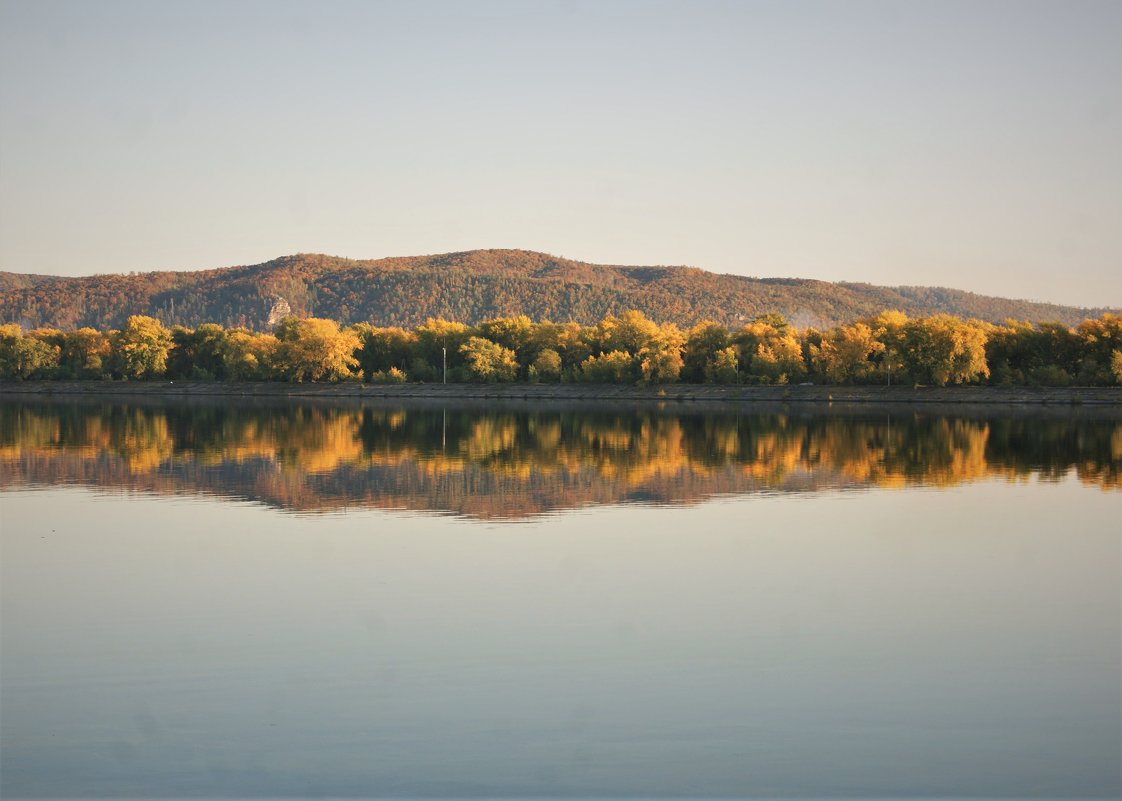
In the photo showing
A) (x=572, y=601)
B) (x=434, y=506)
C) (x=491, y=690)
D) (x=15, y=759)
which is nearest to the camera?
(x=15, y=759)

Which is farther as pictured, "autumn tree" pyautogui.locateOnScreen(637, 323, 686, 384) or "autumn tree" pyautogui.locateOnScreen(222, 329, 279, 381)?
"autumn tree" pyautogui.locateOnScreen(222, 329, 279, 381)

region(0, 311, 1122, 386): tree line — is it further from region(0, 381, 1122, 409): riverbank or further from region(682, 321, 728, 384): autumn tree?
region(0, 381, 1122, 409): riverbank

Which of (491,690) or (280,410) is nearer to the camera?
(491,690)

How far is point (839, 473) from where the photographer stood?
2842 cm

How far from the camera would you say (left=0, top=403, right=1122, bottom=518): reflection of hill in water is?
79.4 ft

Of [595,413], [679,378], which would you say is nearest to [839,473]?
[595,413]

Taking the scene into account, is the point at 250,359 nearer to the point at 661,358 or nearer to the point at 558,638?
the point at 661,358

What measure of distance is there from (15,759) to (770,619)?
7.10 meters

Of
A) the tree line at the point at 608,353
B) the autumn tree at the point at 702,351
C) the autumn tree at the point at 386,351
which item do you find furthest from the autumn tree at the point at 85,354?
the autumn tree at the point at 702,351

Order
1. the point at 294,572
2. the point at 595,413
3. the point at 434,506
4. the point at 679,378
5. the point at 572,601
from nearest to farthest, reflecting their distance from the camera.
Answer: the point at 572,601 → the point at 294,572 → the point at 434,506 → the point at 595,413 → the point at 679,378

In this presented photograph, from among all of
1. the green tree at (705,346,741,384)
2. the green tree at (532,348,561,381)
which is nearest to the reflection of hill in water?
the green tree at (705,346,741,384)

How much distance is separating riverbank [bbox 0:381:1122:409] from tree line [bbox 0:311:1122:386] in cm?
138

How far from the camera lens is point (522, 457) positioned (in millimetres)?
32406

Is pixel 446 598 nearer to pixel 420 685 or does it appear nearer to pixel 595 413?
pixel 420 685
